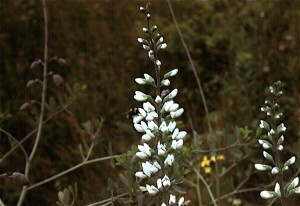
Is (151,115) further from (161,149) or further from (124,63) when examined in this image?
(124,63)

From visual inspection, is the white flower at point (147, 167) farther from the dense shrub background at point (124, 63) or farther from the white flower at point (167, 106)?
the dense shrub background at point (124, 63)

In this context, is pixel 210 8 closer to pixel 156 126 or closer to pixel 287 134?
pixel 287 134

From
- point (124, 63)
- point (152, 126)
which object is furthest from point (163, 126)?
point (124, 63)

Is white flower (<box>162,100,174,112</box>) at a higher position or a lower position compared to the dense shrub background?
higher

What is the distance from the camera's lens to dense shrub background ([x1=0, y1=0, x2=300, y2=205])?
3.96 metres

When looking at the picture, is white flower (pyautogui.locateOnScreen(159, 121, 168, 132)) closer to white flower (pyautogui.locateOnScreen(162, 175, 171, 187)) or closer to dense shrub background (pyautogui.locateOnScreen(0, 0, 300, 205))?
white flower (pyautogui.locateOnScreen(162, 175, 171, 187))

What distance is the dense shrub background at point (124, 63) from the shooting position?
13.0ft

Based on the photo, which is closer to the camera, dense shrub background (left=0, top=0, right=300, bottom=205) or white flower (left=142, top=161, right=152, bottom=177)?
white flower (left=142, top=161, right=152, bottom=177)

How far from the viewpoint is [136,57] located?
530 cm

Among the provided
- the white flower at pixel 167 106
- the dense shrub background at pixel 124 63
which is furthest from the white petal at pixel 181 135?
the dense shrub background at pixel 124 63

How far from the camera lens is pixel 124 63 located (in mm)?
5172

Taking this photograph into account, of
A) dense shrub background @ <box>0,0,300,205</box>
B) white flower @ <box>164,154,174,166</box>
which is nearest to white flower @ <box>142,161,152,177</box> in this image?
white flower @ <box>164,154,174,166</box>

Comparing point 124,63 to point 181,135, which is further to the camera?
point 124,63

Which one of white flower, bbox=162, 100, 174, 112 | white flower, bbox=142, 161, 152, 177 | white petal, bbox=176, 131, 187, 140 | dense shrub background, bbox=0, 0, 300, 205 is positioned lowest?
dense shrub background, bbox=0, 0, 300, 205
